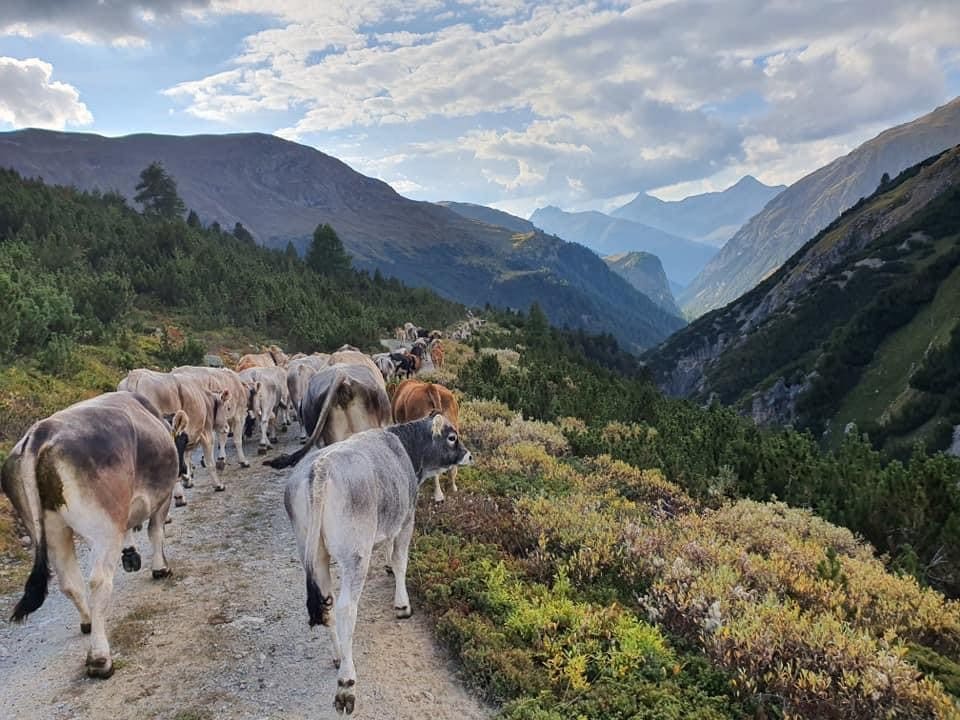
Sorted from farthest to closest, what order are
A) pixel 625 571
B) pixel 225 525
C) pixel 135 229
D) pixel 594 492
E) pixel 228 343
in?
1. pixel 135 229
2. pixel 228 343
3. pixel 594 492
4. pixel 225 525
5. pixel 625 571

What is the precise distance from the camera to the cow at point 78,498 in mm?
5344

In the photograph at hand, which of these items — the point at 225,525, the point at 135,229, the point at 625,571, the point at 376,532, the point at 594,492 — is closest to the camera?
the point at 376,532

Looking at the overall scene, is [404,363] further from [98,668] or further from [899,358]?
[899,358]

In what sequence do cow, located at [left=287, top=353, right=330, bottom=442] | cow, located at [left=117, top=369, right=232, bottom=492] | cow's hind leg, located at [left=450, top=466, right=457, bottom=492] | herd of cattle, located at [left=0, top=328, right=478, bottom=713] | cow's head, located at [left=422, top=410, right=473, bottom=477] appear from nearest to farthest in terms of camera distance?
1. herd of cattle, located at [left=0, top=328, right=478, bottom=713]
2. cow's head, located at [left=422, top=410, right=473, bottom=477]
3. cow's hind leg, located at [left=450, top=466, right=457, bottom=492]
4. cow, located at [left=117, top=369, right=232, bottom=492]
5. cow, located at [left=287, top=353, right=330, bottom=442]

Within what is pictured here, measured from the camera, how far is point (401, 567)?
7.10m

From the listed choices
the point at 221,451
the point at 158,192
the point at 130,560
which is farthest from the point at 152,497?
the point at 158,192

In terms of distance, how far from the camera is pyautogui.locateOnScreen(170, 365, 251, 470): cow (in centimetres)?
1290

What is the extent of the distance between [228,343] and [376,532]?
25.2 m

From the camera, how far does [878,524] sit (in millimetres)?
10445

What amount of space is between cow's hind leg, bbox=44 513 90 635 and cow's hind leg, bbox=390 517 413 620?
10.5ft

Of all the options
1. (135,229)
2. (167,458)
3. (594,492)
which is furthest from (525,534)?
(135,229)

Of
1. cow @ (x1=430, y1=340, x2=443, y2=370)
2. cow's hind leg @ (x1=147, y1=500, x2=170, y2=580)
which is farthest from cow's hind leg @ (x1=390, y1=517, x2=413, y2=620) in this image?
cow @ (x1=430, y1=340, x2=443, y2=370)

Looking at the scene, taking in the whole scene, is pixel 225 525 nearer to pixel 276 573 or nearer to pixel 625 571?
pixel 276 573

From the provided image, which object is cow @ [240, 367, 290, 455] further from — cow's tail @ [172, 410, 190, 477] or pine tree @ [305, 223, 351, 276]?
pine tree @ [305, 223, 351, 276]
